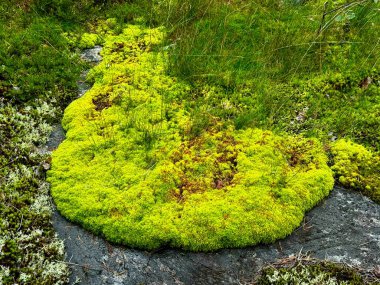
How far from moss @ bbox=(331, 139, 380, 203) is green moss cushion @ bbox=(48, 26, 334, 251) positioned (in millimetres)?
229

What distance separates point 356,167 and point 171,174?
2597 millimetres

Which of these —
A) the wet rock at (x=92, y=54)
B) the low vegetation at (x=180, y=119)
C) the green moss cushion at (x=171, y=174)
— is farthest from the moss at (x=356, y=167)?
the wet rock at (x=92, y=54)

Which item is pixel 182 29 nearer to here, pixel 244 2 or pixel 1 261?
pixel 244 2

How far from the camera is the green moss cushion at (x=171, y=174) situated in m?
4.38

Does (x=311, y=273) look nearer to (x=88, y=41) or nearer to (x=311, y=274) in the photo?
(x=311, y=274)

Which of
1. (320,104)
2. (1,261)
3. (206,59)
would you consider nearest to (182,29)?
(206,59)

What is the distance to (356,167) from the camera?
522 centimetres

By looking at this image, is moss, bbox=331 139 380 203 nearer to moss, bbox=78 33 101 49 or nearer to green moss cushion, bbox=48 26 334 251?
green moss cushion, bbox=48 26 334 251

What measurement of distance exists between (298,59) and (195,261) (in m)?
4.02

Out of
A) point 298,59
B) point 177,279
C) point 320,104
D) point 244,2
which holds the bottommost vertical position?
point 177,279

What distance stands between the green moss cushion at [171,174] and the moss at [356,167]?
229 mm

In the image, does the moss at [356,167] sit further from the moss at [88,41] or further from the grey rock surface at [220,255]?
the moss at [88,41]

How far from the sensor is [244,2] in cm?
783

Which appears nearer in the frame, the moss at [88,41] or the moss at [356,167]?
the moss at [356,167]
